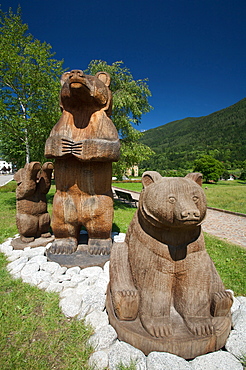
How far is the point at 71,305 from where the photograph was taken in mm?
2439

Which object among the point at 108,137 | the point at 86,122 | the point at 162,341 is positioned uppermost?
the point at 86,122

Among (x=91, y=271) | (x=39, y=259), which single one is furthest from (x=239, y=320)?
(x=39, y=259)

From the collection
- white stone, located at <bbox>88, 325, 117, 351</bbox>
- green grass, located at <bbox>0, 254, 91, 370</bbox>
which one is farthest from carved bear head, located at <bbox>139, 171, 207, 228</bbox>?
green grass, located at <bbox>0, 254, 91, 370</bbox>

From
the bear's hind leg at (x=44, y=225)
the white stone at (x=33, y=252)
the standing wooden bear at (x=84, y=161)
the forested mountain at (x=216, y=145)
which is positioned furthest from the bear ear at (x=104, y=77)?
the forested mountain at (x=216, y=145)

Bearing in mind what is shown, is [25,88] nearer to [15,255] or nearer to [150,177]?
[15,255]

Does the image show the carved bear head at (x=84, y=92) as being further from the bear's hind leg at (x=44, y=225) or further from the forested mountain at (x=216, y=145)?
the forested mountain at (x=216, y=145)

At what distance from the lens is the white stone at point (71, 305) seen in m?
2.37

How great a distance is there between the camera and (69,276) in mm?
3080

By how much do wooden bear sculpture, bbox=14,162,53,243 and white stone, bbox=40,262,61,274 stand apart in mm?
1235

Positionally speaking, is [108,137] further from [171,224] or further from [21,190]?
[21,190]

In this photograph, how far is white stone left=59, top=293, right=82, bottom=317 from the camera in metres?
2.37

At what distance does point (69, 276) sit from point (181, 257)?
1.96m

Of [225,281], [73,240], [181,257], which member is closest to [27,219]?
[73,240]

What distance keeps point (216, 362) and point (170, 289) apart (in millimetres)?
665
